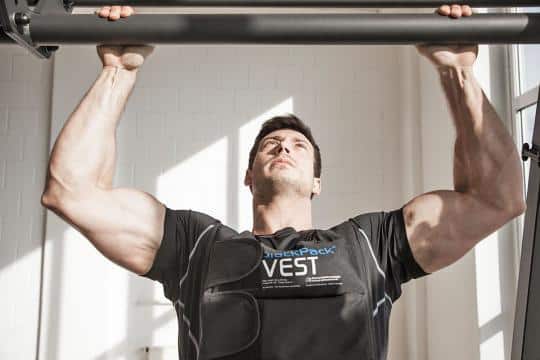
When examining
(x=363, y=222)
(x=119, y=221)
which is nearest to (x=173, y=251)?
(x=119, y=221)

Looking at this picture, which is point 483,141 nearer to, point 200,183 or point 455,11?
point 455,11

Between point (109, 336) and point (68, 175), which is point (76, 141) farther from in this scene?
point (109, 336)

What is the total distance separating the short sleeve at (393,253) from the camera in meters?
1.63

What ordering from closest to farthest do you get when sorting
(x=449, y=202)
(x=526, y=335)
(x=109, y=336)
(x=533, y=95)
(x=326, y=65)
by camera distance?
(x=526, y=335) → (x=449, y=202) → (x=533, y=95) → (x=109, y=336) → (x=326, y=65)

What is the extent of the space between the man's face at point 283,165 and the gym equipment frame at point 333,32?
67 cm

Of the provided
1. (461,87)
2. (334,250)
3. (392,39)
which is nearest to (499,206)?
(461,87)

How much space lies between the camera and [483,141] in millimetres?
1498

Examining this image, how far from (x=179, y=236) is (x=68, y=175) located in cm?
36

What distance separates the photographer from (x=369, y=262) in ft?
5.33

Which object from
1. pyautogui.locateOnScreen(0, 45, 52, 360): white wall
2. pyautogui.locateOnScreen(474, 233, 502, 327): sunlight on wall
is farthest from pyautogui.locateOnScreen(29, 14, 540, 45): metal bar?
pyautogui.locateOnScreen(0, 45, 52, 360): white wall

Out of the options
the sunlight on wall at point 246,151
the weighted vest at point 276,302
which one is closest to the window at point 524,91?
the weighted vest at point 276,302

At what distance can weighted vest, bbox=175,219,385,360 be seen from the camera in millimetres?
1479

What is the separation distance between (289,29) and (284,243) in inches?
26.7

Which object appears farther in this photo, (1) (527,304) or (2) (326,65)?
(2) (326,65)
